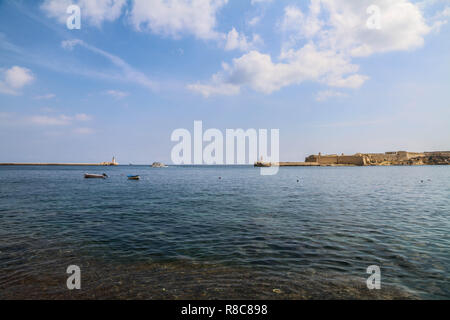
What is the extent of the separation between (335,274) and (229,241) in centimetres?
604

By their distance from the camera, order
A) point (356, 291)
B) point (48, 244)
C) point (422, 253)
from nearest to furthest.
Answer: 1. point (356, 291)
2. point (422, 253)
3. point (48, 244)

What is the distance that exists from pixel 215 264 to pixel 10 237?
13.7 m

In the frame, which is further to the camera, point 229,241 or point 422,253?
point 229,241

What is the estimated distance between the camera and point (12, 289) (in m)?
8.35

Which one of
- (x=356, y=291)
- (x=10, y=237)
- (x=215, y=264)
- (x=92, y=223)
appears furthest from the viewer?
(x=92, y=223)

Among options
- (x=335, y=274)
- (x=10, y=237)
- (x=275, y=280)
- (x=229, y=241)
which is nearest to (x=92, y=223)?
(x=10, y=237)

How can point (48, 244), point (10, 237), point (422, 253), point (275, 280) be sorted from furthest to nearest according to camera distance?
point (10, 237)
point (48, 244)
point (422, 253)
point (275, 280)

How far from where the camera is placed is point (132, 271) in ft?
32.2

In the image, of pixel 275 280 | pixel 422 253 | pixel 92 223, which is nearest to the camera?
pixel 275 280

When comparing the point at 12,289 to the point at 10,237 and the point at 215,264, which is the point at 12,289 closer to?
the point at 215,264

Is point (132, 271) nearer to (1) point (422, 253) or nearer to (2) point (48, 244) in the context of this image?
(2) point (48, 244)

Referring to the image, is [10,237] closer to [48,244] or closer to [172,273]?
[48,244]
